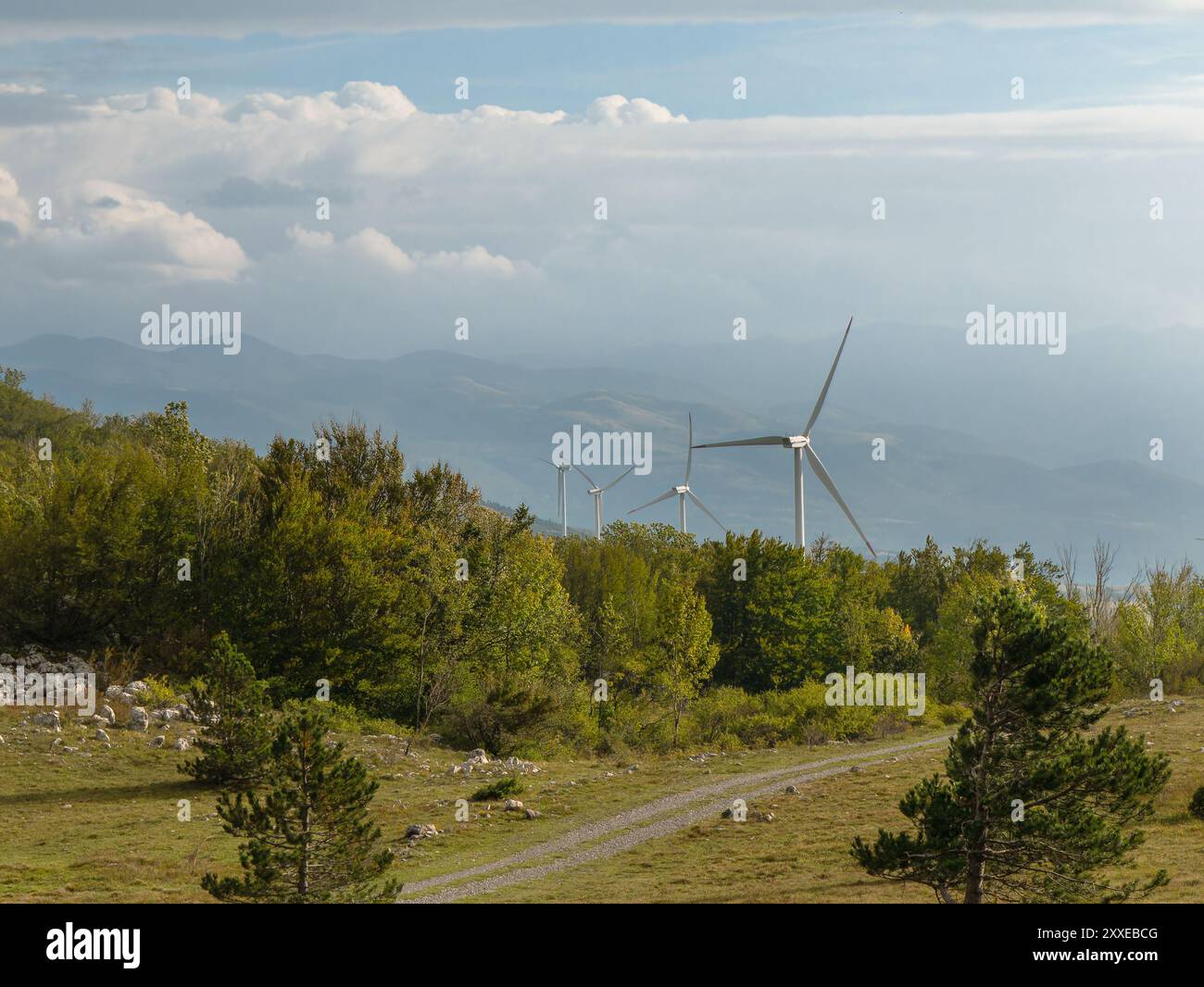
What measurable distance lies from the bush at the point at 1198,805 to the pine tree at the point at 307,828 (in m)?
27.9

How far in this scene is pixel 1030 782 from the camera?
2308 centimetres

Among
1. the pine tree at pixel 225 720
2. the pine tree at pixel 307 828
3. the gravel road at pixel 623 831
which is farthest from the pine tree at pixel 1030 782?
the pine tree at pixel 225 720

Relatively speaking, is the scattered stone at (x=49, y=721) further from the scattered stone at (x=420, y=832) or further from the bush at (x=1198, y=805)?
the bush at (x=1198, y=805)

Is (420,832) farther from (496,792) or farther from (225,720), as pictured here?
(225,720)

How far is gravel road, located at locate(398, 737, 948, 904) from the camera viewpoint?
29.4 metres

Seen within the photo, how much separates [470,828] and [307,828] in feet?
49.0

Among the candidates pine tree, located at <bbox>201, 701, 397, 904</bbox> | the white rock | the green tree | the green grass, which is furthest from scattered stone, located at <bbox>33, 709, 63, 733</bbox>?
the green tree

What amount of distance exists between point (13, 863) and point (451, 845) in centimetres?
1137

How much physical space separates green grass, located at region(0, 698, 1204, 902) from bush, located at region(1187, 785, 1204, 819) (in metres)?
0.33

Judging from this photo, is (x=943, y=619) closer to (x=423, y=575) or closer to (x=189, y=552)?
(x=423, y=575)

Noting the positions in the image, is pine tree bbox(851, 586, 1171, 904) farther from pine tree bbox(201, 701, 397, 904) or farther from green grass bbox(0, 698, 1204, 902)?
pine tree bbox(201, 701, 397, 904)

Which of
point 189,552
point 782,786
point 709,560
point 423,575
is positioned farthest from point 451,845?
point 709,560

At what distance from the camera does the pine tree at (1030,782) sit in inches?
898

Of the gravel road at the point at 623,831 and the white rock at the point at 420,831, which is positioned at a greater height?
the white rock at the point at 420,831
